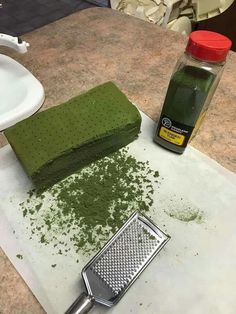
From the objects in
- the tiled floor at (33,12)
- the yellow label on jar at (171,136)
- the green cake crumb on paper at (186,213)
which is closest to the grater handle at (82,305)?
the green cake crumb on paper at (186,213)

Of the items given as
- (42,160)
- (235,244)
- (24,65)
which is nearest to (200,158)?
(235,244)

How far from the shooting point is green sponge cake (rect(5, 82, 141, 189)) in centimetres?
47

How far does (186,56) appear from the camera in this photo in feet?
1.49

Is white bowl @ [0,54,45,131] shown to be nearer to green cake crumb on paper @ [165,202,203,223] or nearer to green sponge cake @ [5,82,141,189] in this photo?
green sponge cake @ [5,82,141,189]

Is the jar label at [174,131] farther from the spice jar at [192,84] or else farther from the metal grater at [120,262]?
the metal grater at [120,262]

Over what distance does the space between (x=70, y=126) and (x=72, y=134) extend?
20 millimetres

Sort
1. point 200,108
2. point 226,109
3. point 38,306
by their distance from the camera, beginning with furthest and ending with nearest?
point 226,109, point 200,108, point 38,306

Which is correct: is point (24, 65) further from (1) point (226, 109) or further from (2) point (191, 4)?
(2) point (191, 4)

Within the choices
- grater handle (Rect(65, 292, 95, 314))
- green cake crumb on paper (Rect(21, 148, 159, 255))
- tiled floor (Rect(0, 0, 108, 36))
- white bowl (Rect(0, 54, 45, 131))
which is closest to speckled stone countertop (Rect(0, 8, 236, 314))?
white bowl (Rect(0, 54, 45, 131))

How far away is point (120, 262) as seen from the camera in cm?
41

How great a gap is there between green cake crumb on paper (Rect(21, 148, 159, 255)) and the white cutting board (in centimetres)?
2

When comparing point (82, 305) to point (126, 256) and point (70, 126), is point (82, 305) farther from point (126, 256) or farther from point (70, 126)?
point (70, 126)

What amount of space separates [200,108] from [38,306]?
400mm

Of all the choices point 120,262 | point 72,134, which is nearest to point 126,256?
point 120,262
